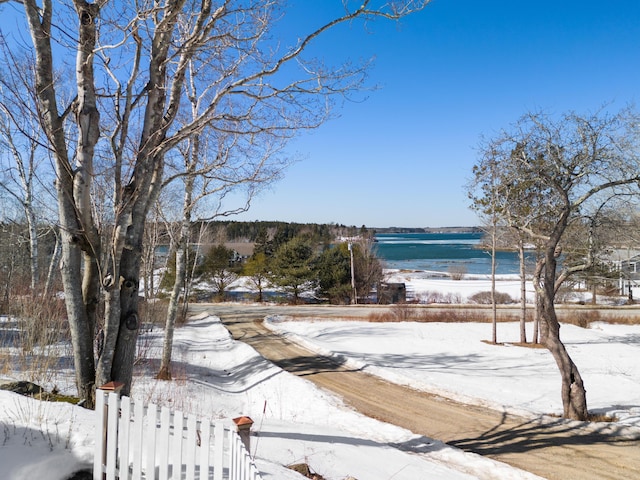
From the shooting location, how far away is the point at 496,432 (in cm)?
786

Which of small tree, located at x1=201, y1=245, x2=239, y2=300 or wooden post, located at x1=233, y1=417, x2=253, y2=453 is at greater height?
small tree, located at x1=201, y1=245, x2=239, y2=300

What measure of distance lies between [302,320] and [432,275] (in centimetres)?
Result: 3797

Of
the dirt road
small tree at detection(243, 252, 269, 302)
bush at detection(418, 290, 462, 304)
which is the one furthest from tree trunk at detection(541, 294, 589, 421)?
small tree at detection(243, 252, 269, 302)

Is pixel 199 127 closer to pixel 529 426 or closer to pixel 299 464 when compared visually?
pixel 299 464

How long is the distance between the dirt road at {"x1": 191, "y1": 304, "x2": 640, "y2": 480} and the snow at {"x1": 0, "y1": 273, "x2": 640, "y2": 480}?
1.54 ft

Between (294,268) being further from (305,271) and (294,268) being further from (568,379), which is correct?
(568,379)

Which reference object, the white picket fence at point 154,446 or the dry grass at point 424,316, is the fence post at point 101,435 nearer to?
the white picket fence at point 154,446

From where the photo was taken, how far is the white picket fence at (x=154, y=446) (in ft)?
10.3

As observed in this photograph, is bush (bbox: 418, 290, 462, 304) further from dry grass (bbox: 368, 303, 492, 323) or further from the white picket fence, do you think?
the white picket fence

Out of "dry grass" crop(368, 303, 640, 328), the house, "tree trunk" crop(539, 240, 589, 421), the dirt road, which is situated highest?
the house

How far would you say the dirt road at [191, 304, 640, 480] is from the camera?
6.34 metres

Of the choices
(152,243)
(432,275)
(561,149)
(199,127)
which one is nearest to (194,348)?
(152,243)

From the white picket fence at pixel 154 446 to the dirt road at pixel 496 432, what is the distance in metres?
5.14

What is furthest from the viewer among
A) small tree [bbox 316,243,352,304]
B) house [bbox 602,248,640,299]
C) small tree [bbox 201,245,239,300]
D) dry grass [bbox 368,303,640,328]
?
small tree [bbox 201,245,239,300]
